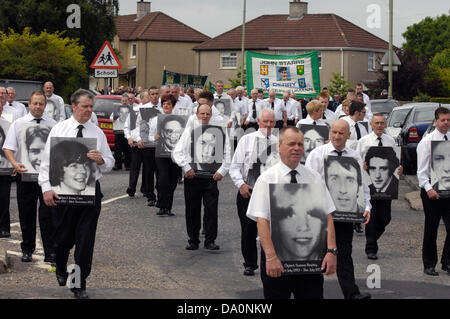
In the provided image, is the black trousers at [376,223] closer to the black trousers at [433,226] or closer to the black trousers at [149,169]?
the black trousers at [433,226]

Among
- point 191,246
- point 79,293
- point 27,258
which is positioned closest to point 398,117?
point 191,246

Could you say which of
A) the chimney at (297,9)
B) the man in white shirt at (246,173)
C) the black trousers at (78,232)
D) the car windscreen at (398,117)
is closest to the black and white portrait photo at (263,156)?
the man in white shirt at (246,173)

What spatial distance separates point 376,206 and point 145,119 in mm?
5970

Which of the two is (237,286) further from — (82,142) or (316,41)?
(316,41)

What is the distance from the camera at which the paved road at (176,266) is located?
8.38 metres

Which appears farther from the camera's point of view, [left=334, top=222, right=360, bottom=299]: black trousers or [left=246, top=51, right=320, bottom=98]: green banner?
[left=246, top=51, right=320, bottom=98]: green banner

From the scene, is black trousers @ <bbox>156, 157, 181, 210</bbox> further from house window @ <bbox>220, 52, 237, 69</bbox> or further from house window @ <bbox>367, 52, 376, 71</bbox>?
house window @ <bbox>220, 52, 237, 69</bbox>

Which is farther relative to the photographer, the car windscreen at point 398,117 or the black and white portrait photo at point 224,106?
the car windscreen at point 398,117

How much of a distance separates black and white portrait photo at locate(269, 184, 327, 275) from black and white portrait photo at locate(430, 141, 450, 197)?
4.20 metres

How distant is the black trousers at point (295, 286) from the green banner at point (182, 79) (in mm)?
25559

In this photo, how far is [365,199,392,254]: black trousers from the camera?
1055cm

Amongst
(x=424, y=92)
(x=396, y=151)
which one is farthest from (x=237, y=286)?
(x=424, y=92)

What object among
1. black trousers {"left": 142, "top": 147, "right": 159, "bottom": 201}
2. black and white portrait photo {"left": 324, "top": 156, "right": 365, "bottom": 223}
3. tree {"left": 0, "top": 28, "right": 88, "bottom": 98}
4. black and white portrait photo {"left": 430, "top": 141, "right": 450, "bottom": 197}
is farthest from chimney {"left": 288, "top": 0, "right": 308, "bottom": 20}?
black and white portrait photo {"left": 324, "top": 156, "right": 365, "bottom": 223}
